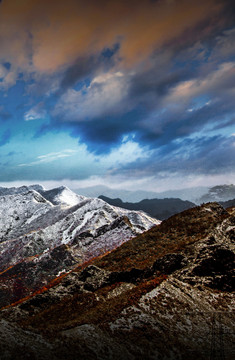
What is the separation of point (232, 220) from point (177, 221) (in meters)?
10.4

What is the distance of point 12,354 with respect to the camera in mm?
10016

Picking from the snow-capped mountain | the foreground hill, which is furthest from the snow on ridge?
the foreground hill

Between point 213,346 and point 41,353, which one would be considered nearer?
point 41,353

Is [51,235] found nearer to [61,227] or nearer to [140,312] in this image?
[61,227]

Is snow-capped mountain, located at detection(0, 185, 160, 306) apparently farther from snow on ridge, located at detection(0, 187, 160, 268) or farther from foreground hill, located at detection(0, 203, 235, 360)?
foreground hill, located at detection(0, 203, 235, 360)

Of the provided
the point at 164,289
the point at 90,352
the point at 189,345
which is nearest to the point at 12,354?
the point at 90,352

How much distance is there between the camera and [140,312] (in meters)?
15.8

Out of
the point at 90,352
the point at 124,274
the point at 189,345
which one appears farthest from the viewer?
the point at 124,274

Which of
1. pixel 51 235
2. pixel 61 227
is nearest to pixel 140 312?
pixel 51 235

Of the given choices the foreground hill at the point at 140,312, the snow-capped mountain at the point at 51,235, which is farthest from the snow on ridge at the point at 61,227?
the foreground hill at the point at 140,312

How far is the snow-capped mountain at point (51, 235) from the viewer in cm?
5903

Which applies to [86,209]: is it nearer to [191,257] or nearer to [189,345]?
[191,257]

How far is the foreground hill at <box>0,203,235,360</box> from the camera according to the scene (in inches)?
469

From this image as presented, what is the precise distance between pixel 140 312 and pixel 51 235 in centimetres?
8650
